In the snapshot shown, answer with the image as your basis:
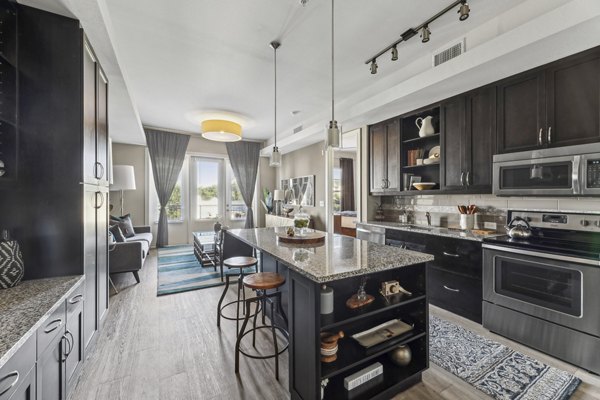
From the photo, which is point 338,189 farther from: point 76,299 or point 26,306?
point 26,306

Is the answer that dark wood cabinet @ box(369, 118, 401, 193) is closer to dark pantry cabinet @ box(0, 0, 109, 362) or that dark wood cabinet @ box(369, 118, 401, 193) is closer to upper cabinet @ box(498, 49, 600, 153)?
upper cabinet @ box(498, 49, 600, 153)

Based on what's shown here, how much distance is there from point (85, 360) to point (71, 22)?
2.40 m

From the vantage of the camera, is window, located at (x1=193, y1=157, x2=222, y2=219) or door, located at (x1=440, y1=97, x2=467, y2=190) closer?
door, located at (x1=440, y1=97, x2=467, y2=190)

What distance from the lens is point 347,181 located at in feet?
28.2

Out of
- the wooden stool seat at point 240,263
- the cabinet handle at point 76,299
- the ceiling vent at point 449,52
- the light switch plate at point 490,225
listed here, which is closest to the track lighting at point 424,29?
the ceiling vent at point 449,52

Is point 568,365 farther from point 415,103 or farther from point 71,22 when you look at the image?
point 71,22

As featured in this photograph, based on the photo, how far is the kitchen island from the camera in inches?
56.0

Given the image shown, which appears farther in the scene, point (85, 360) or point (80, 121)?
point (85, 360)

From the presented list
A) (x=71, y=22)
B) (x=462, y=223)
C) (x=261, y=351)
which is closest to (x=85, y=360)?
(x=261, y=351)

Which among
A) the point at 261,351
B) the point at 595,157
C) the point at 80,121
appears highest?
the point at 80,121

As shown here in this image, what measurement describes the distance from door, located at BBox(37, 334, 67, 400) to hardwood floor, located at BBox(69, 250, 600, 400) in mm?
373

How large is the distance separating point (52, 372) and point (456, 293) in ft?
10.8

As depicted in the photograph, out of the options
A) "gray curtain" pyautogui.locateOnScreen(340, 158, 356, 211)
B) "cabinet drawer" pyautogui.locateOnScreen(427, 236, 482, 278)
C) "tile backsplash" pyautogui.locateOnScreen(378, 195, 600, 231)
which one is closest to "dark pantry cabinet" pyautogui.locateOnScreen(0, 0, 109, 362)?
"cabinet drawer" pyautogui.locateOnScreen(427, 236, 482, 278)

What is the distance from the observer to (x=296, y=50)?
288 cm
